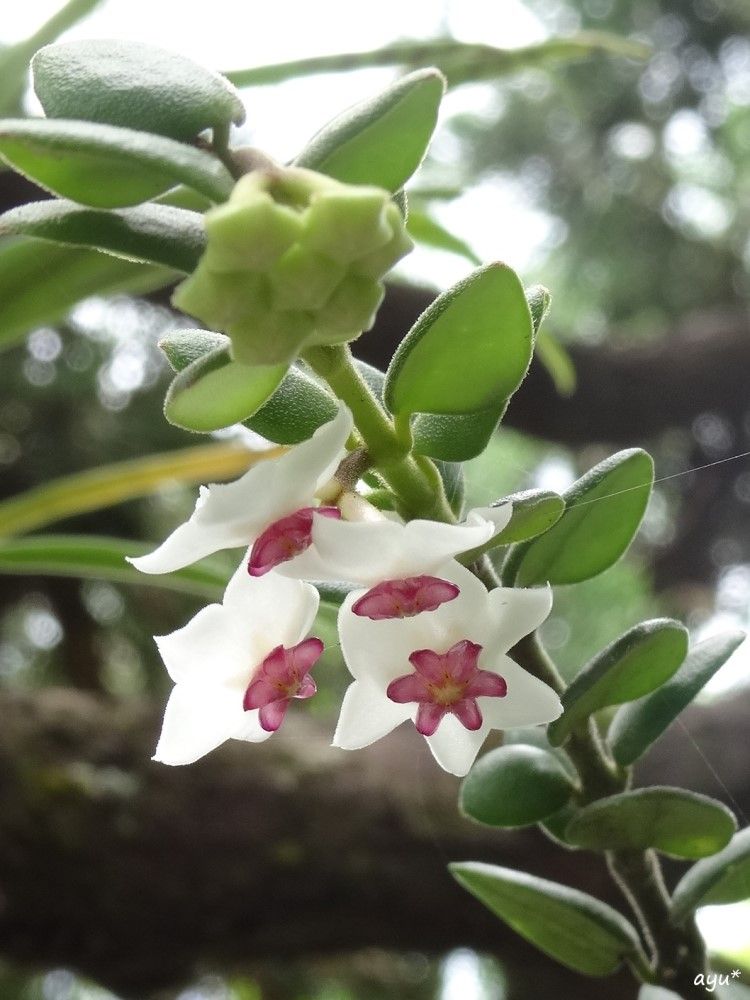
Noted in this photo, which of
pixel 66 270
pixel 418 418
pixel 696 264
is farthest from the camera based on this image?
pixel 696 264

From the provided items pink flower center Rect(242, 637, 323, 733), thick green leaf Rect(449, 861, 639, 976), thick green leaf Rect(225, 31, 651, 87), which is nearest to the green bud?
pink flower center Rect(242, 637, 323, 733)

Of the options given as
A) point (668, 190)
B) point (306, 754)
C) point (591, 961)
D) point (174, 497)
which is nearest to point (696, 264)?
point (668, 190)

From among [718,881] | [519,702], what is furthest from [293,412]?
[718,881]

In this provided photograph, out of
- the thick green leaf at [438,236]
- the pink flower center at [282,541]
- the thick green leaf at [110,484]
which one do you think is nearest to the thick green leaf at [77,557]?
the thick green leaf at [110,484]

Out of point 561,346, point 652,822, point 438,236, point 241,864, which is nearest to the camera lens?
point 652,822

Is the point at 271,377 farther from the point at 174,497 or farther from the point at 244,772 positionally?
the point at 174,497

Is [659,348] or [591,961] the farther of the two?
[659,348]

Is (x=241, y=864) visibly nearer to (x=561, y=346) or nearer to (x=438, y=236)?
(x=438, y=236)
